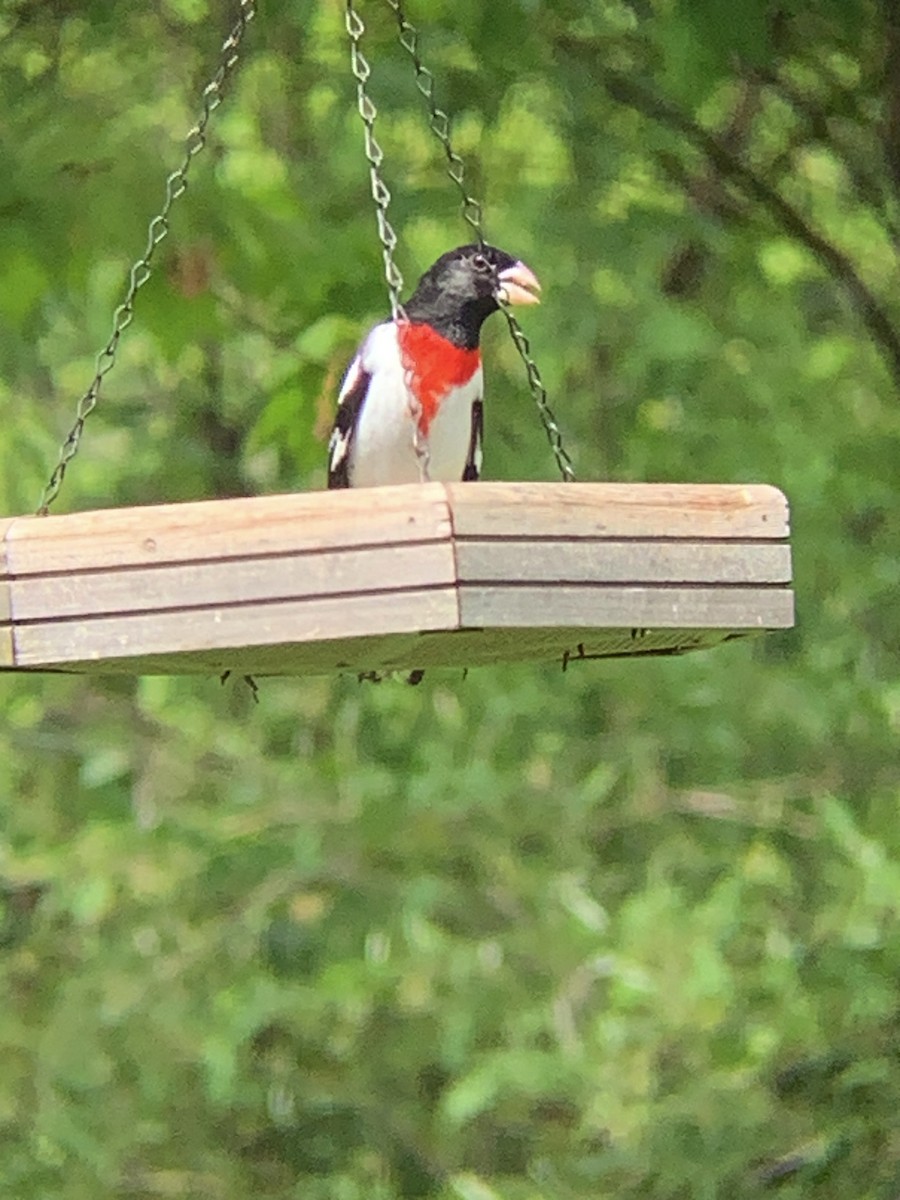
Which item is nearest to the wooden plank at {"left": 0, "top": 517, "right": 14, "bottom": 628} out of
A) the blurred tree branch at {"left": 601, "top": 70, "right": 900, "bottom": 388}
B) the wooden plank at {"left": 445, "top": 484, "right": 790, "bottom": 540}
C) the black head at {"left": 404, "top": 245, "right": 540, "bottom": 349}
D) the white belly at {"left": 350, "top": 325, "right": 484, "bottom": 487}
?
the wooden plank at {"left": 445, "top": 484, "right": 790, "bottom": 540}

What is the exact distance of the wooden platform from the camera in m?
2.04

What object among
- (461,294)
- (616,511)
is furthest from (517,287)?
(616,511)

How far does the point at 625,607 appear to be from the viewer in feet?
7.10

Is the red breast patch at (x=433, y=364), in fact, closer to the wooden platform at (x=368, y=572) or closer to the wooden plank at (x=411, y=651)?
the wooden plank at (x=411, y=651)

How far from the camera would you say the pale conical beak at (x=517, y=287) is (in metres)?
3.02

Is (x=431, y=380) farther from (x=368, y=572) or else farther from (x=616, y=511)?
(x=368, y=572)

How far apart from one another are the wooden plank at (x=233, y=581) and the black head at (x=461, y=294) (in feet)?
3.81

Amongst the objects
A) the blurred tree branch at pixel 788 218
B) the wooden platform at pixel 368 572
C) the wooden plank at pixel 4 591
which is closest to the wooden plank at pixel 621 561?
the wooden platform at pixel 368 572

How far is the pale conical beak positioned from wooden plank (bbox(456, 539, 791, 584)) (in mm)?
826

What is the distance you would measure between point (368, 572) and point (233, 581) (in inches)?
5.3

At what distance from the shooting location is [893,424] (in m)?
4.78

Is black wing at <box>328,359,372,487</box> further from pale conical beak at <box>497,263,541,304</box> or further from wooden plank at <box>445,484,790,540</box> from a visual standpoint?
wooden plank at <box>445,484,790,540</box>

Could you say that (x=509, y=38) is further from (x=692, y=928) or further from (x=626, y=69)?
(x=692, y=928)

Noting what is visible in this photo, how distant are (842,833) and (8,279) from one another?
2.04 meters
